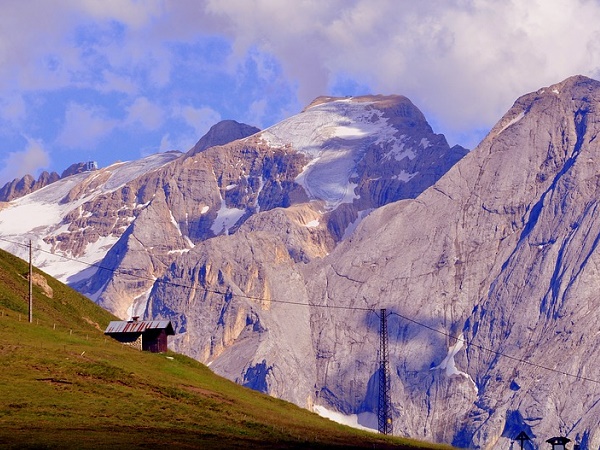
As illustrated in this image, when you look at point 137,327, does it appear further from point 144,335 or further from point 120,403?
point 120,403

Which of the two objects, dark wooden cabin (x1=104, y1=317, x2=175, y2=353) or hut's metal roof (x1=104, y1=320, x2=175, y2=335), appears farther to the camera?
hut's metal roof (x1=104, y1=320, x2=175, y2=335)

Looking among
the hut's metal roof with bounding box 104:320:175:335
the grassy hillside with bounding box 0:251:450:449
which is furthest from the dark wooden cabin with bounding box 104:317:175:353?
the grassy hillside with bounding box 0:251:450:449

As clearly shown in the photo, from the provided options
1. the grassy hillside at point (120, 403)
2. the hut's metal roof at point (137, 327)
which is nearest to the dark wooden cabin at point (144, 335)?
the hut's metal roof at point (137, 327)

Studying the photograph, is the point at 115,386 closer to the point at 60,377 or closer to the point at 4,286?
the point at 60,377

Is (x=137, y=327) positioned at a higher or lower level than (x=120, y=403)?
higher

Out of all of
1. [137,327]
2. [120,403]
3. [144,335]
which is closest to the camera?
[120,403]

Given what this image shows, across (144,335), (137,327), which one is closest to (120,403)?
(144,335)

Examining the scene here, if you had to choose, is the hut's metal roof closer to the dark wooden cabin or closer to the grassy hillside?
the dark wooden cabin

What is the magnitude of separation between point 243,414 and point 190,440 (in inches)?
693

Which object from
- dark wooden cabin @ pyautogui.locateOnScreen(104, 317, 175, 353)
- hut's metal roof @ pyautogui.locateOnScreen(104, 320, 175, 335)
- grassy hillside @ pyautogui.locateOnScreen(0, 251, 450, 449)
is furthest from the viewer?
hut's metal roof @ pyautogui.locateOnScreen(104, 320, 175, 335)

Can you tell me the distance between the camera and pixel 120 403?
302 feet

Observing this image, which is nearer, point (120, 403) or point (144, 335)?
point (120, 403)

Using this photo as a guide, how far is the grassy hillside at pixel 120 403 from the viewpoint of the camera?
81.0 m

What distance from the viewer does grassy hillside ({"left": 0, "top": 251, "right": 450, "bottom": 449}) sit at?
3189 inches
